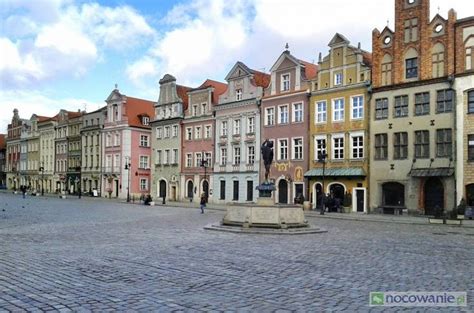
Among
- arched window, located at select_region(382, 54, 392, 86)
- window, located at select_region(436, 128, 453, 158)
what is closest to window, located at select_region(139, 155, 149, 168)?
arched window, located at select_region(382, 54, 392, 86)

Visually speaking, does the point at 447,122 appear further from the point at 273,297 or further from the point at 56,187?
the point at 56,187

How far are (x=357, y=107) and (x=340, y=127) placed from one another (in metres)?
2.25

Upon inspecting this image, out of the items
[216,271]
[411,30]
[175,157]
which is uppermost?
[411,30]

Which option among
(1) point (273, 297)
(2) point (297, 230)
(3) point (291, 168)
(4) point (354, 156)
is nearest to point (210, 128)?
(3) point (291, 168)

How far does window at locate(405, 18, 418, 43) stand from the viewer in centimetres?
3862

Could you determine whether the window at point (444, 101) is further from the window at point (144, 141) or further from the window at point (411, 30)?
the window at point (144, 141)

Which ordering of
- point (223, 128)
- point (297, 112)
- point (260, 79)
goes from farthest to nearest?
point (223, 128) → point (260, 79) → point (297, 112)

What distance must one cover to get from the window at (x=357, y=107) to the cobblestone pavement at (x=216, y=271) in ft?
80.0

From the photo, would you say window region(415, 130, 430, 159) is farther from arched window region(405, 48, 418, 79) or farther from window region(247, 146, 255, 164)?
window region(247, 146, 255, 164)

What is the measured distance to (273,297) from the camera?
8.20 metres

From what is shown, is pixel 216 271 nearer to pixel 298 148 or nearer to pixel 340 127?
pixel 340 127

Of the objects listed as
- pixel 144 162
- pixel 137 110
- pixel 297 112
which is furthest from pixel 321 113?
pixel 137 110

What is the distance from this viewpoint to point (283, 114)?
157 feet

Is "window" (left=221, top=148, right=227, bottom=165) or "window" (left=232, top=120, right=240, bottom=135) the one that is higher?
"window" (left=232, top=120, right=240, bottom=135)
